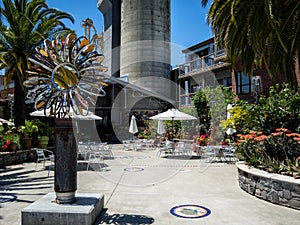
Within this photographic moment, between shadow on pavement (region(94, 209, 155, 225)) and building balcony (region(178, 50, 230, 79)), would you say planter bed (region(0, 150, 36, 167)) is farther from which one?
building balcony (region(178, 50, 230, 79))

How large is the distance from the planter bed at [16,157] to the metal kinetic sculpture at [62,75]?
24.6ft

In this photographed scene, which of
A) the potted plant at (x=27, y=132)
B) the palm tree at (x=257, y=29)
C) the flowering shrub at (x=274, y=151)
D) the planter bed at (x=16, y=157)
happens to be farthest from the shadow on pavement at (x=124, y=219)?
the potted plant at (x=27, y=132)

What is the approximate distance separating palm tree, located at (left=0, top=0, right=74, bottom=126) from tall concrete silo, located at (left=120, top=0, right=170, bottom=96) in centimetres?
1775

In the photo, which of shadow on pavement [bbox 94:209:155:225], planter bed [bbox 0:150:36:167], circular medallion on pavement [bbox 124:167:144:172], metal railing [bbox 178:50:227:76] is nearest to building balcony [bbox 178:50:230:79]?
metal railing [bbox 178:50:227:76]

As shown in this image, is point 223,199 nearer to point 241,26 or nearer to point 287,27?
point 241,26

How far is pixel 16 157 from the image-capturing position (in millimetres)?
11703

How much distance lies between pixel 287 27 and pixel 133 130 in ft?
41.3

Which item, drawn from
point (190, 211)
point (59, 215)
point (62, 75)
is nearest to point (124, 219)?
point (59, 215)

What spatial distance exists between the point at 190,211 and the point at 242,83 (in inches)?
595

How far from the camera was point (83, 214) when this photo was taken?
14.5ft

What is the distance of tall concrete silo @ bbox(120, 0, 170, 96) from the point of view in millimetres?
31672

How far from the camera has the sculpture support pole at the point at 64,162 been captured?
15.6 feet

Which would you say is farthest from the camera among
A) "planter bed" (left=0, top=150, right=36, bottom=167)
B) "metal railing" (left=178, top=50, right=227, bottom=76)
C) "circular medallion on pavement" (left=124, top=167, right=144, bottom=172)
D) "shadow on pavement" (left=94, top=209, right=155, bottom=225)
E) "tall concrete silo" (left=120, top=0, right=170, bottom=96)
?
"tall concrete silo" (left=120, top=0, right=170, bottom=96)

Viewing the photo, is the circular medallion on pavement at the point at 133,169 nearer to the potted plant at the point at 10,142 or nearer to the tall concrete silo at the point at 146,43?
the potted plant at the point at 10,142
